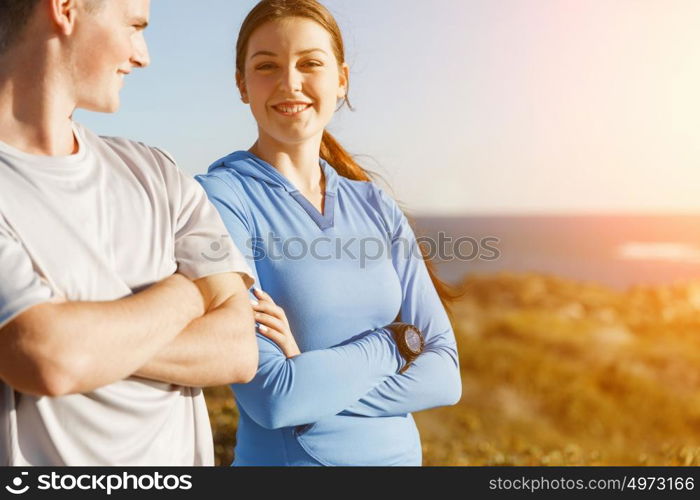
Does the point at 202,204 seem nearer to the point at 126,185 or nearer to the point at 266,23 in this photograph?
the point at 126,185

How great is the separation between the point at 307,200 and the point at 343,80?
402mm

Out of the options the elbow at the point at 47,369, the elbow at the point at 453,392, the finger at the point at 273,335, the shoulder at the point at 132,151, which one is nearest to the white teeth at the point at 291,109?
the shoulder at the point at 132,151

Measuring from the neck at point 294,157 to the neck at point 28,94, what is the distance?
0.78m

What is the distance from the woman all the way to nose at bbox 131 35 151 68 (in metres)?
0.52

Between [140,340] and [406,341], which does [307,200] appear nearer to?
[406,341]

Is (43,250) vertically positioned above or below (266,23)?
below

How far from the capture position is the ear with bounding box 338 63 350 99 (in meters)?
2.38

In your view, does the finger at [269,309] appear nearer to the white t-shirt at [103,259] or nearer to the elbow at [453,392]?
the white t-shirt at [103,259]

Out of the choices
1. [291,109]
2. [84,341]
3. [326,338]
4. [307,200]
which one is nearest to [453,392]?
[326,338]

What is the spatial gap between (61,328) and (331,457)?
0.91 meters

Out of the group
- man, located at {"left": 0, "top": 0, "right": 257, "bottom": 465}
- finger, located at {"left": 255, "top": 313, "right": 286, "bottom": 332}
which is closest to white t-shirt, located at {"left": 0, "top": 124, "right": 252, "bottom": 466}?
man, located at {"left": 0, "top": 0, "right": 257, "bottom": 465}

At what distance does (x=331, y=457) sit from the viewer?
2.09 metres

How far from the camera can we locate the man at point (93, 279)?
1.42 metres

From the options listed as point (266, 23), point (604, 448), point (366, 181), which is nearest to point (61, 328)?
point (266, 23)
